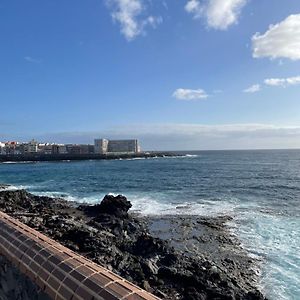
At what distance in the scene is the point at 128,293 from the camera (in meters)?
2.21

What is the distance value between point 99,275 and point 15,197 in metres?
25.7

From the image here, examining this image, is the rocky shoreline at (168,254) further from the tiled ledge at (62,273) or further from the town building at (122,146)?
the town building at (122,146)

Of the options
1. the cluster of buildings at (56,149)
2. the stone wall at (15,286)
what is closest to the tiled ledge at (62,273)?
the stone wall at (15,286)

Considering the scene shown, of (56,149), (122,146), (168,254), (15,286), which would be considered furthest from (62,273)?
(122,146)

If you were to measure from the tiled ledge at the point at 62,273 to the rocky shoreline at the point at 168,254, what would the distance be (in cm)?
706

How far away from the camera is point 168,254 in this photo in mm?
13781

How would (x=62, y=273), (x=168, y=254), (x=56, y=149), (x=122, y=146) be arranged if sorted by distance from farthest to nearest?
(x=122, y=146) < (x=56, y=149) < (x=168, y=254) < (x=62, y=273)

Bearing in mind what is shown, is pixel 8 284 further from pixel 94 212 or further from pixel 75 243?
pixel 94 212

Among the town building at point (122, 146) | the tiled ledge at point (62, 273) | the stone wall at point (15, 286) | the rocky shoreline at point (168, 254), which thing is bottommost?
the rocky shoreline at point (168, 254)

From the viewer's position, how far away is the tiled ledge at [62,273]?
225 cm

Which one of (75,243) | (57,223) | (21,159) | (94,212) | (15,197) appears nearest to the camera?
(75,243)

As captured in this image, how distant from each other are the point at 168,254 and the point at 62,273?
38.4 feet

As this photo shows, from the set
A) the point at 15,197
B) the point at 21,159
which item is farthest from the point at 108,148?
the point at 15,197

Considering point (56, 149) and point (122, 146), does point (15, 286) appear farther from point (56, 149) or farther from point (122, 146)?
point (122, 146)
